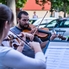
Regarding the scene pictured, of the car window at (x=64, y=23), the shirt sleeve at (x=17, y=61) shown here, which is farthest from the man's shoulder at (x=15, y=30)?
the car window at (x=64, y=23)

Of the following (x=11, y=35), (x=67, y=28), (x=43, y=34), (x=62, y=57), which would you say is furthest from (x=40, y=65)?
(x=67, y=28)

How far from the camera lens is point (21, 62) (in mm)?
1530

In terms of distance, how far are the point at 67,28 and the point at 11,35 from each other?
767cm

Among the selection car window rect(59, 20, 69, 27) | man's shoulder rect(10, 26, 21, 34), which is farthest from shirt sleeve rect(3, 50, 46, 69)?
car window rect(59, 20, 69, 27)

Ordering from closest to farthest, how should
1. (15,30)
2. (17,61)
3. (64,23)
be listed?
1. (17,61)
2. (15,30)
3. (64,23)

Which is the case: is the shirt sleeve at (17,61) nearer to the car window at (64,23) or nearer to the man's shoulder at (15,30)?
the man's shoulder at (15,30)

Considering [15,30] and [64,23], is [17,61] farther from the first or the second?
[64,23]

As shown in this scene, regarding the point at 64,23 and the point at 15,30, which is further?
the point at 64,23

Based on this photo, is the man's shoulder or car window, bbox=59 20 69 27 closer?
the man's shoulder

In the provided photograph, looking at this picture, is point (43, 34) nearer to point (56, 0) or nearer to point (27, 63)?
point (27, 63)

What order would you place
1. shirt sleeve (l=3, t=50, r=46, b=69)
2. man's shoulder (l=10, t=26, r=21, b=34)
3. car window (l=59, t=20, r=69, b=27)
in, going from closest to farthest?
shirt sleeve (l=3, t=50, r=46, b=69), man's shoulder (l=10, t=26, r=21, b=34), car window (l=59, t=20, r=69, b=27)

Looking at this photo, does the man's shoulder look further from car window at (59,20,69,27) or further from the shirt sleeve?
car window at (59,20,69,27)

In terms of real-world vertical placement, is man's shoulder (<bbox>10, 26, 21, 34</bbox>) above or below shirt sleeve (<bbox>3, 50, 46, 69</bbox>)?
below

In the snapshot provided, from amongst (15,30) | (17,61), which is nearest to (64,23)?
(15,30)
